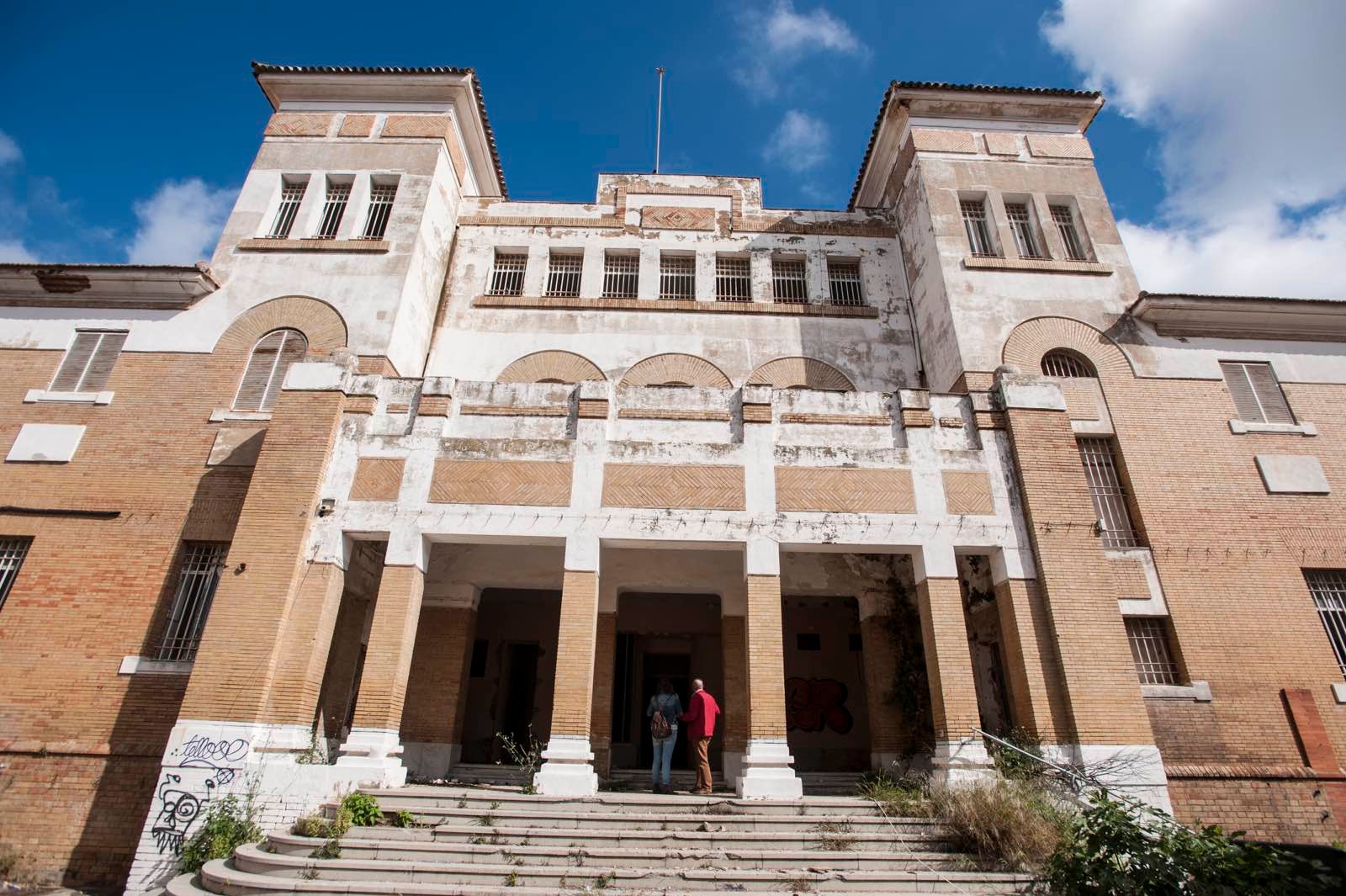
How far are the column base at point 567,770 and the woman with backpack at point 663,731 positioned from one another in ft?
4.05

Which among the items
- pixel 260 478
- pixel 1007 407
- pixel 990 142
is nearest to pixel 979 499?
pixel 1007 407

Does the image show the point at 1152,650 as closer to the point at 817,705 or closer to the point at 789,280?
the point at 817,705

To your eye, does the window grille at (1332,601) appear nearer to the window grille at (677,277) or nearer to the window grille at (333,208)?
the window grille at (333,208)

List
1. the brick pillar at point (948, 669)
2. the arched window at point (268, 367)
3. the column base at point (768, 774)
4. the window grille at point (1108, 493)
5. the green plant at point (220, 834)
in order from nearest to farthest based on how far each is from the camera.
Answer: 1. the green plant at point (220, 834)
2. the column base at point (768, 774)
3. the brick pillar at point (948, 669)
4. the window grille at point (1108, 493)
5. the arched window at point (268, 367)

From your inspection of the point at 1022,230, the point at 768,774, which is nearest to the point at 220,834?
the point at 768,774

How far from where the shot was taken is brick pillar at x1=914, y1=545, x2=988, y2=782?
9781mm

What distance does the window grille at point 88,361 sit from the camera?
13.9m

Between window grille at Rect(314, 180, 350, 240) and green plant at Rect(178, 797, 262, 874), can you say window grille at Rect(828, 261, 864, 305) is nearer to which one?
window grille at Rect(314, 180, 350, 240)

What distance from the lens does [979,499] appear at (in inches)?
445

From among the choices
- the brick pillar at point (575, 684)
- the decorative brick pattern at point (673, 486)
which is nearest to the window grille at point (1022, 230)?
the decorative brick pattern at point (673, 486)

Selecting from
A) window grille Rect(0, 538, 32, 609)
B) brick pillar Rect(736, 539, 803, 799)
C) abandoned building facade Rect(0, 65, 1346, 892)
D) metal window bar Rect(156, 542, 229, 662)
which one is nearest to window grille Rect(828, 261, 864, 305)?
abandoned building facade Rect(0, 65, 1346, 892)

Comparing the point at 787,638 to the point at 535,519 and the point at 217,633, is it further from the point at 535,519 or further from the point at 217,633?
the point at 217,633

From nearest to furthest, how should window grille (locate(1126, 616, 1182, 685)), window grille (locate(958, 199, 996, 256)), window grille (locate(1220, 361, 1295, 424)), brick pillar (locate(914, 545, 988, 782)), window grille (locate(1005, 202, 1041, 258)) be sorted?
brick pillar (locate(914, 545, 988, 782)) < window grille (locate(1126, 616, 1182, 685)) < window grille (locate(1220, 361, 1295, 424)) < window grille (locate(958, 199, 996, 256)) < window grille (locate(1005, 202, 1041, 258))

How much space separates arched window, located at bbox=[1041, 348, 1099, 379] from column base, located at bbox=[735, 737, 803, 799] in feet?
30.9
